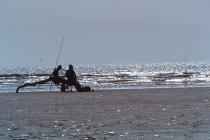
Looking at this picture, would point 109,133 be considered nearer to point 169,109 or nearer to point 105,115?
point 105,115

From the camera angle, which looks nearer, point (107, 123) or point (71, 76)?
point (107, 123)

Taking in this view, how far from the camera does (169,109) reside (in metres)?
22.1

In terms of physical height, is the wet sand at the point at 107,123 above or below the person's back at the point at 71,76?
below

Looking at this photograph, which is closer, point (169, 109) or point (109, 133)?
point (109, 133)

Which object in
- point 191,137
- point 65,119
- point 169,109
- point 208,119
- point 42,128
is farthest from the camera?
point 169,109

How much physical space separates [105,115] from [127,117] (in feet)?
3.90

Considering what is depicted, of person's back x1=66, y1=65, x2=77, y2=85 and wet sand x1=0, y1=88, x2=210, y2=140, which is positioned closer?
wet sand x1=0, y1=88, x2=210, y2=140

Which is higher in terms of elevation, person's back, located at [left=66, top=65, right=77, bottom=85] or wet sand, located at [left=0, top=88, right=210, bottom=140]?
person's back, located at [left=66, top=65, right=77, bottom=85]

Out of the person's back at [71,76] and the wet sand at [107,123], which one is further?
the person's back at [71,76]

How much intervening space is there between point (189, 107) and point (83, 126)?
289 inches

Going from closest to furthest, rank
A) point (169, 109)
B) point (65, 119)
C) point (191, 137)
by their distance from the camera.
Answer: point (191, 137)
point (65, 119)
point (169, 109)

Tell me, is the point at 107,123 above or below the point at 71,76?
below

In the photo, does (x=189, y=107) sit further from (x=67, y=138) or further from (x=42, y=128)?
→ (x=67, y=138)

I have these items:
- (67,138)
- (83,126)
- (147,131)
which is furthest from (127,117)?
(67,138)
